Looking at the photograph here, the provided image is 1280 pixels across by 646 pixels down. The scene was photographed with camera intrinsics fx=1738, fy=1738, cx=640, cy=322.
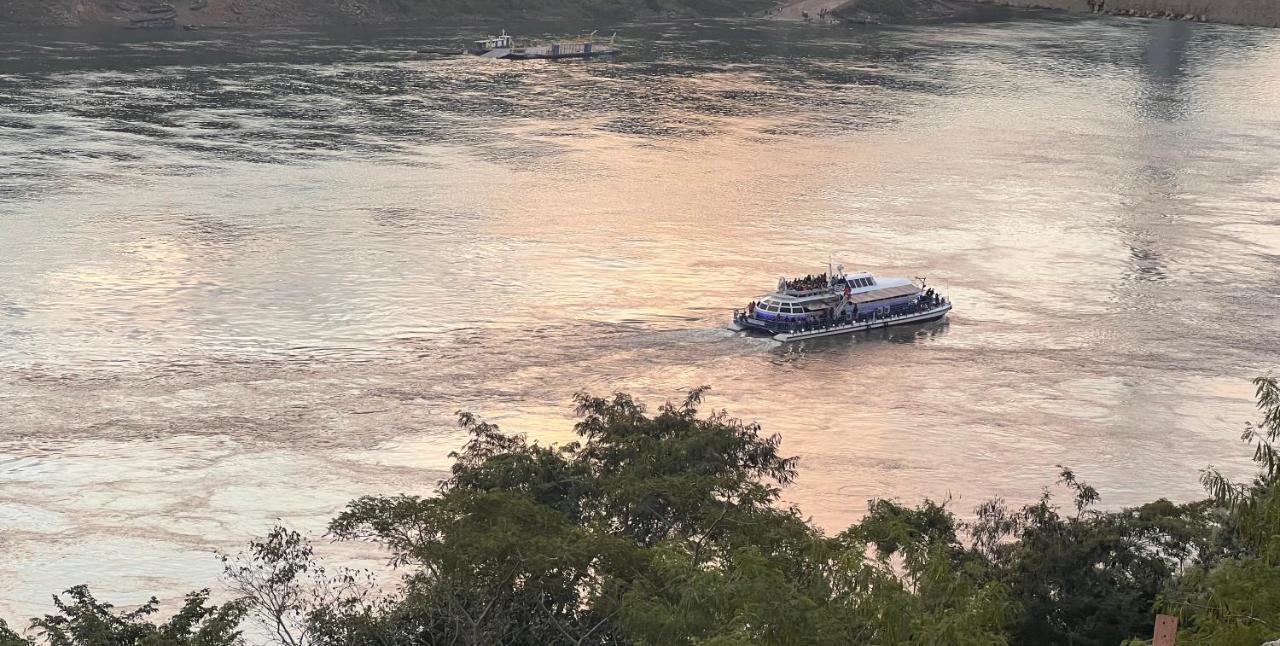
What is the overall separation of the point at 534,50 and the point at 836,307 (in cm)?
7758

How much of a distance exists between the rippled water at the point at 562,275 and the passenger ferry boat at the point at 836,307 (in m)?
0.82

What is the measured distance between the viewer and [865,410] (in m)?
50.1

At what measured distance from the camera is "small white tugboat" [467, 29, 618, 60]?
13075cm

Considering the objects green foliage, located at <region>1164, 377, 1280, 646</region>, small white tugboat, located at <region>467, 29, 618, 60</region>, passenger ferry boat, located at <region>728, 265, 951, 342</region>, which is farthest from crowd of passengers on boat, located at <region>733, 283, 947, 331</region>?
small white tugboat, located at <region>467, 29, 618, 60</region>

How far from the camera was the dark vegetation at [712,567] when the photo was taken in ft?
60.8

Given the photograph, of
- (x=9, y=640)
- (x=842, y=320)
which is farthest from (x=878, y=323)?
(x=9, y=640)

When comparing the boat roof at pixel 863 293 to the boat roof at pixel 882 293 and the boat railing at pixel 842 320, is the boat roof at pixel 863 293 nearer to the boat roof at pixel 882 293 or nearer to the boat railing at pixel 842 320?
the boat roof at pixel 882 293

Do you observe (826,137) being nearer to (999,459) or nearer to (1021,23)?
(999,459)

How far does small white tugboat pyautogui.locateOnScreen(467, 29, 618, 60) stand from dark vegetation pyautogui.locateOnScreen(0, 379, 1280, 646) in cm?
9997

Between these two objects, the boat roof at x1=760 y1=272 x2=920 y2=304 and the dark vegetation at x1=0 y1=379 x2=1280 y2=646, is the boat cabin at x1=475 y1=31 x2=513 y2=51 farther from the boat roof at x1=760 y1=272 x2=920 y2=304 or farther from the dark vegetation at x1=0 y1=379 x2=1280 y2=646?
the dark vegetation at x1=0 y1=379 x2=1280 y2=646

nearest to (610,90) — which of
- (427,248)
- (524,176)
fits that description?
(524,176)

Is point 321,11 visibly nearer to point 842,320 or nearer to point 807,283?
point 807,283

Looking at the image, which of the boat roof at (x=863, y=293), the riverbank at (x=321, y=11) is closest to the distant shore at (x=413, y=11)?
the riverbank at (x=321, y=11)

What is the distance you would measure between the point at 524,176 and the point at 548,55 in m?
51.7
